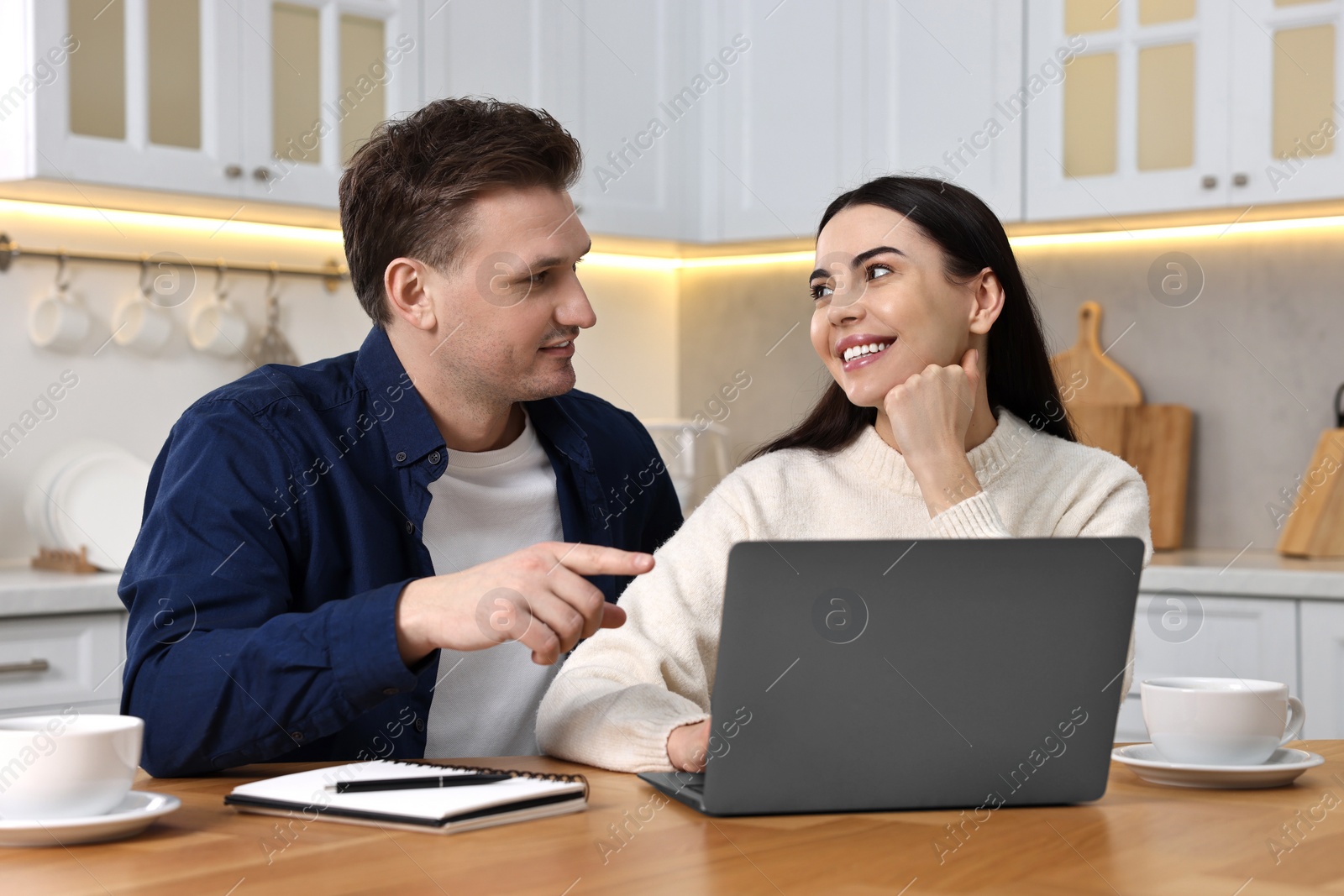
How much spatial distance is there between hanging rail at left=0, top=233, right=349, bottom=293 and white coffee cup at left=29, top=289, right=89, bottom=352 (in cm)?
8

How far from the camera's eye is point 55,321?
288 centimetres

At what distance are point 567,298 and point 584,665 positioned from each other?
0.56 m

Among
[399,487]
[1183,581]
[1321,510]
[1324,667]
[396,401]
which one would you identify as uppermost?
[396,401]

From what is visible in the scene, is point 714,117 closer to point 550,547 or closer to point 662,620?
point 662,620

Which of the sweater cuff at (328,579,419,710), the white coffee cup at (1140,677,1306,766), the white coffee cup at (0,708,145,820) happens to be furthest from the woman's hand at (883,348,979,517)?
the white coffee cup at (0,708,145,820)

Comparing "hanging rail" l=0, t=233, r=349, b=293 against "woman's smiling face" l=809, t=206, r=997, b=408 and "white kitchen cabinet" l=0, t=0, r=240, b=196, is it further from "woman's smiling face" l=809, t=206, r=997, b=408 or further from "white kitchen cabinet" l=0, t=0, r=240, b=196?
"woman's smiling face" l=809, t=206, r=997, b=408

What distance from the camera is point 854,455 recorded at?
1711 mm

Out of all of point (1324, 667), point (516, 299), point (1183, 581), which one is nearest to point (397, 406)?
point (516, 299)

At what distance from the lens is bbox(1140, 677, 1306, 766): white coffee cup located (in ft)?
3.93

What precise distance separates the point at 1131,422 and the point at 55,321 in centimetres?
233

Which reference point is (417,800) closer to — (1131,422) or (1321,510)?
→ (1321,510)

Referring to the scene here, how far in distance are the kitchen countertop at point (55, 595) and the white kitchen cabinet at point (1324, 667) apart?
2078 millimetres

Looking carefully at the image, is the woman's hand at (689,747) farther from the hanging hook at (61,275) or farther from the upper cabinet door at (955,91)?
the upper cabinet door at (955,91)

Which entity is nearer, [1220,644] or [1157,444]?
[1220,644]
